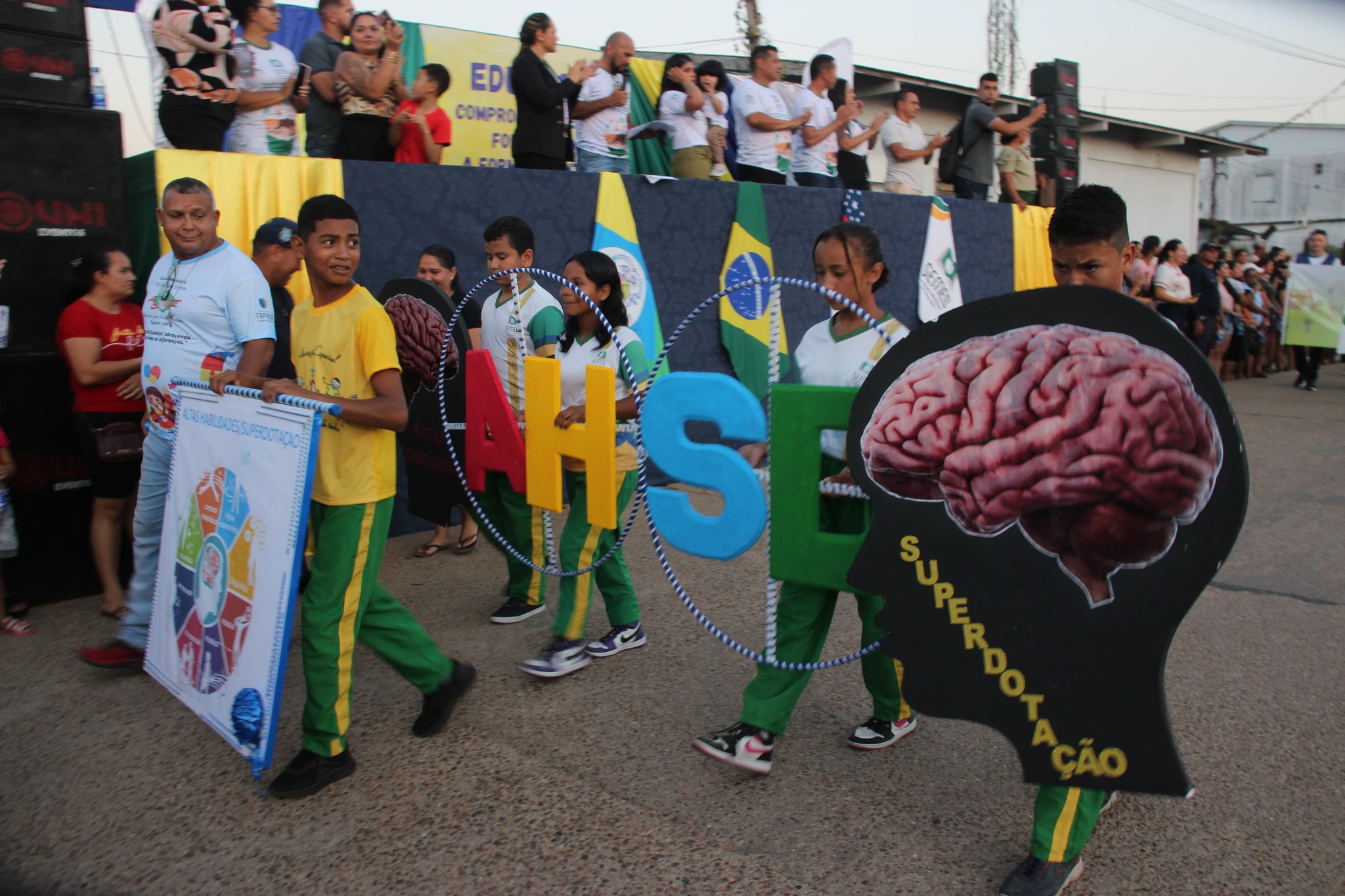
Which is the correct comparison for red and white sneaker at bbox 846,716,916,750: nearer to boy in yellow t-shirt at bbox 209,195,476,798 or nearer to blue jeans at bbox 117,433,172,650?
boy in yellow t-shirt at bbox 209,195,476,798

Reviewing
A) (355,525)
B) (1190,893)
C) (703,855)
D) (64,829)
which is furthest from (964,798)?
(64,829)

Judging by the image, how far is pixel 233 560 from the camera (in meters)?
3.11

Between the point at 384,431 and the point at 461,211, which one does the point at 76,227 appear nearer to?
the point at 461,211

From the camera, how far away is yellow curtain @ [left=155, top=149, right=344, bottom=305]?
5.13 m

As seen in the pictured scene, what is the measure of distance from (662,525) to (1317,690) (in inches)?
108

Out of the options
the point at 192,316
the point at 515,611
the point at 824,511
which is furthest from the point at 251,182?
the point at 824,511

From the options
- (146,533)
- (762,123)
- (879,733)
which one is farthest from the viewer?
(762,123)

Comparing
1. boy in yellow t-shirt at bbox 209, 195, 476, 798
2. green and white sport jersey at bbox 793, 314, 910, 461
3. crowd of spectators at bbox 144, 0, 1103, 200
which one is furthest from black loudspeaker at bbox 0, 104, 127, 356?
green and white sport jersey at bbox 793, 314, 910, 461

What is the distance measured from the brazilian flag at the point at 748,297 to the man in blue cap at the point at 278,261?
149 inches

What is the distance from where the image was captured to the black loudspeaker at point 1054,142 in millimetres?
12273

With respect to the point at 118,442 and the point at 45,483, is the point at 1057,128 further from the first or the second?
the point at 45,483

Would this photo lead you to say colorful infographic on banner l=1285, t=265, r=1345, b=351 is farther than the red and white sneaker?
Yes

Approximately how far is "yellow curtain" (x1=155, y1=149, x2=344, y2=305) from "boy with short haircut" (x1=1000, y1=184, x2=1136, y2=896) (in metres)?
4.09

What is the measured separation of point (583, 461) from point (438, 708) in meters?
1.10
